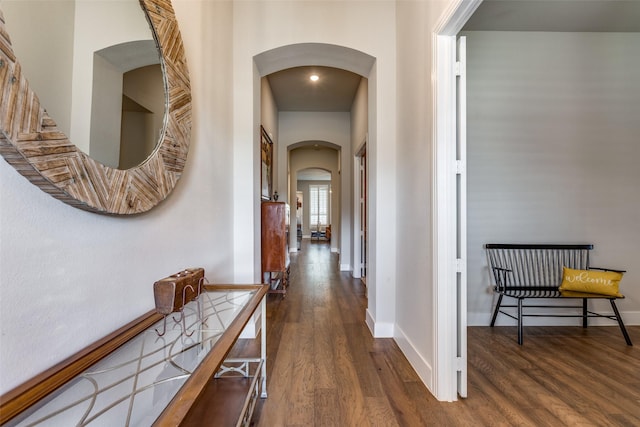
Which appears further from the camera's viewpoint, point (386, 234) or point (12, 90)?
point (386, 234)

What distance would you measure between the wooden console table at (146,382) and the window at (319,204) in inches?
521

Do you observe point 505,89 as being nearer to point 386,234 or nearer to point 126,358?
point 386,234

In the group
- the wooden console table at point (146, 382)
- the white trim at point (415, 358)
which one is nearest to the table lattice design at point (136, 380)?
the wooden console table at point (146, 382)

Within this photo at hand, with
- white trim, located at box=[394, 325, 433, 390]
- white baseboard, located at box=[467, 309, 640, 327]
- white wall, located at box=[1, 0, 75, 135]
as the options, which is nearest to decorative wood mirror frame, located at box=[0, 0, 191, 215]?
white wall, located at box=[1, 0, 75, 135]

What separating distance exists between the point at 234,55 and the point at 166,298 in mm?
2422

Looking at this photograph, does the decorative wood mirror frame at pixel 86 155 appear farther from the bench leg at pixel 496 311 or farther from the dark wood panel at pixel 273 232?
the bench leg at pixel 496 311

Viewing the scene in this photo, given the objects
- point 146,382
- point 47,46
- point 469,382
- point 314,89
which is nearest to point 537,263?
point 469,382

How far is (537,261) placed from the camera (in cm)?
309

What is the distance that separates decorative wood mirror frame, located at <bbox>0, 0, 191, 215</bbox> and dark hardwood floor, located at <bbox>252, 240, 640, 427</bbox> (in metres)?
1.42

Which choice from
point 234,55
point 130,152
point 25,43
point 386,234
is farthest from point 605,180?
point 25,43

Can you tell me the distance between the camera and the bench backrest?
3.05 m

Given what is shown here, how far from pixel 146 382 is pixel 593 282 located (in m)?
3.66

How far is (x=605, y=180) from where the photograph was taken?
10.3 feet

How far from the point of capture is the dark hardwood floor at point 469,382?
1659 millimetres
